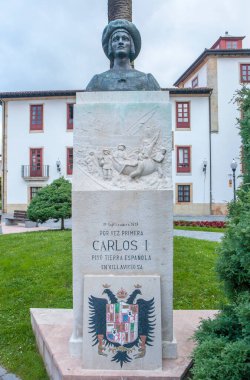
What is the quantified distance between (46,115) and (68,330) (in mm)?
25957

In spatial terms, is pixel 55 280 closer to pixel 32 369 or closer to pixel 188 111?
pixel 32 369

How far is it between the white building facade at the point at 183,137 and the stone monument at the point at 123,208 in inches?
956

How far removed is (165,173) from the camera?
323 cm

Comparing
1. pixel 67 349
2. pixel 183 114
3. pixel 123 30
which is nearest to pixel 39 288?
pixel 67 349

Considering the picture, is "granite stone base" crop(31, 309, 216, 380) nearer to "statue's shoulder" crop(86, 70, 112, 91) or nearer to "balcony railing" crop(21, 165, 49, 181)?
"statue's shoulder" crop(86, 70, 112, 91)

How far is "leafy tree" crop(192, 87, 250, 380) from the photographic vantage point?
2.26 m

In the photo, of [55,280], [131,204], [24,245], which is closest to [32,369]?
[131,204]

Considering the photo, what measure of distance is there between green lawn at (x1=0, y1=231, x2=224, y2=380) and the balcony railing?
64.5 feet

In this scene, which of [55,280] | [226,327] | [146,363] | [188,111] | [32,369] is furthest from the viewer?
[188,111]

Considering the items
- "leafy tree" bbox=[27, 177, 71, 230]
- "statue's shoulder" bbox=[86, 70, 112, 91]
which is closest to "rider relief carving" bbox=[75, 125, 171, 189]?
"statue's shoulder" bbox=[86, 70, 112, 91]

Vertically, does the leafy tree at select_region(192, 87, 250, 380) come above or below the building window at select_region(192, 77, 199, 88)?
below

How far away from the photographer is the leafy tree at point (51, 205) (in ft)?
44.1

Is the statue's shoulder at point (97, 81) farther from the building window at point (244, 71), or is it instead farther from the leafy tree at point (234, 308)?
the building window at point (244, 71)

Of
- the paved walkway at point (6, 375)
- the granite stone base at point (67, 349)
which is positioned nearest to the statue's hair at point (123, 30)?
the granite stone base at point (67, 349)
